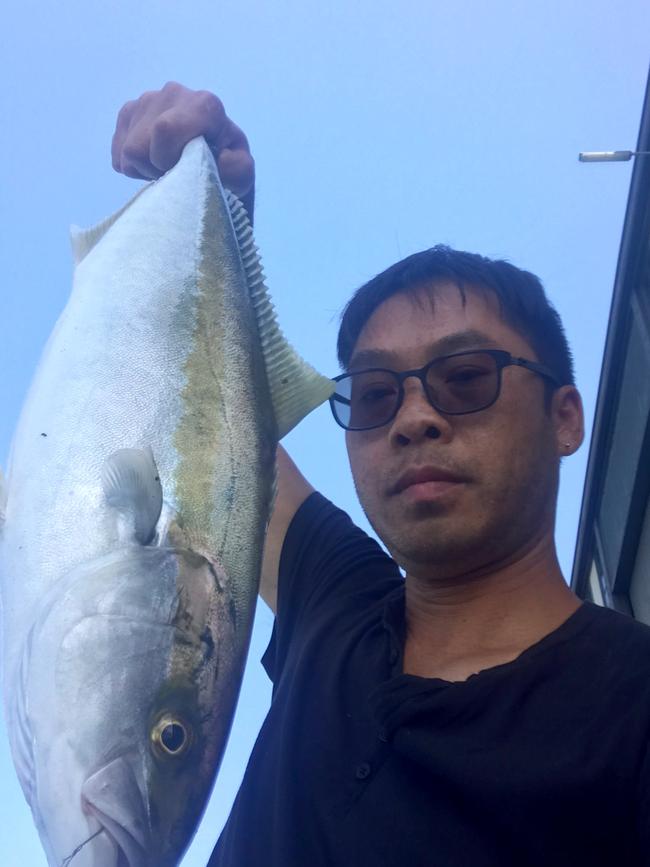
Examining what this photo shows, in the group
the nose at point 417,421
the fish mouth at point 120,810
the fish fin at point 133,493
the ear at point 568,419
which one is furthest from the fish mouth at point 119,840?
the ear at point 568,419

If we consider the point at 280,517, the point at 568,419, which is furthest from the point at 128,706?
the point at 568,419

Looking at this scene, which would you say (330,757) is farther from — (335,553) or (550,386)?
(550,386)

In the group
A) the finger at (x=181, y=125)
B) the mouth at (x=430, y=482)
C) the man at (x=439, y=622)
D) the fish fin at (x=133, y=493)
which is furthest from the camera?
the finger at (x=181, y=125)

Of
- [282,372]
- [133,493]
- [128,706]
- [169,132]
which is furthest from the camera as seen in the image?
[169,132]

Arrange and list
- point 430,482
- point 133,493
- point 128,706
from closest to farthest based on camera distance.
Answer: point 128,706
point 133,493
point 430,482

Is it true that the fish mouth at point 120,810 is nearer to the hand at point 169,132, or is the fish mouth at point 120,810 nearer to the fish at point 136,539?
the fish at point 136,539

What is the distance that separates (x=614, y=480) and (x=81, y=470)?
622cm

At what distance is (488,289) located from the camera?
7.25ft

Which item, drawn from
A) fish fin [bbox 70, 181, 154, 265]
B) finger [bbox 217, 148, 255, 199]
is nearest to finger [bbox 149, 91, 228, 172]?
finger [bbox 217, 148, 255, 199]

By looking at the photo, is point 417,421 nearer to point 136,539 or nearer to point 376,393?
point 376,393

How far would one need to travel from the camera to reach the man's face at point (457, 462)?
6.11 ft

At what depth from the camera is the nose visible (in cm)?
191

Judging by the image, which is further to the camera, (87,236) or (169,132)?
(169,132)

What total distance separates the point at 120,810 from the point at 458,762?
618 mm
